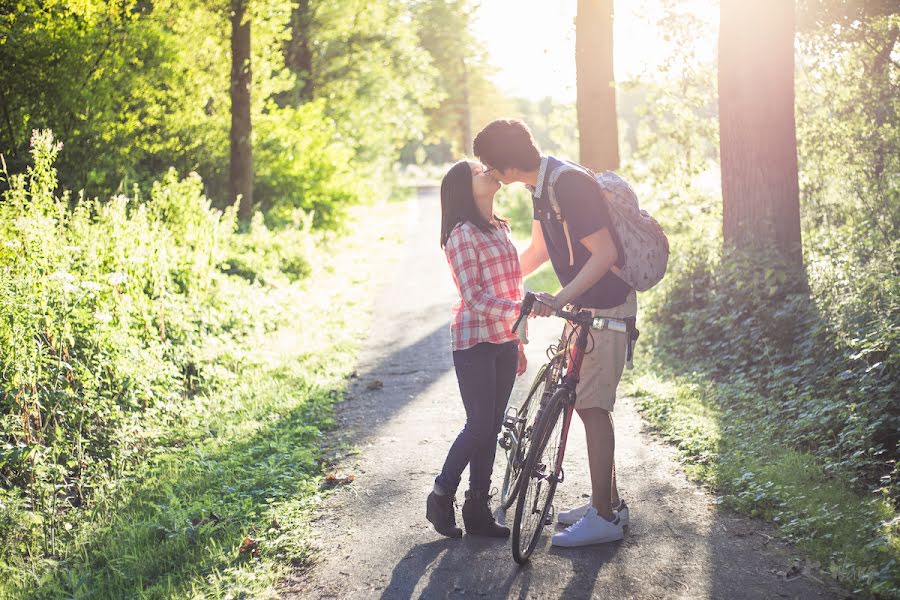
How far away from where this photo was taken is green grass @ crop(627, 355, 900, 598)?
12.6ft

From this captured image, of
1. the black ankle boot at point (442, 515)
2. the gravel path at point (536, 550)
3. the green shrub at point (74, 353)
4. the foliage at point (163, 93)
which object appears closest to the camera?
the gravel path at point (536, 550)

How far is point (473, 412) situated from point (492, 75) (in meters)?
55.4

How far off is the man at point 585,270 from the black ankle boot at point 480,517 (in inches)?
14.8

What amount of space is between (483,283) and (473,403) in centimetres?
66

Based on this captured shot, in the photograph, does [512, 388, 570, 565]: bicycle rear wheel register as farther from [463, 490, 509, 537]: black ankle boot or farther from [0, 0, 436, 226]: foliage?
[0, 0, 436, 226]: foliage

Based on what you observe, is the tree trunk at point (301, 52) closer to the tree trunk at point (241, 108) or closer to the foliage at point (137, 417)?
the tree trunk at point (241, 108)

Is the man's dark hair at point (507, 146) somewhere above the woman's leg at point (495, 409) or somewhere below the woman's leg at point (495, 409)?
above

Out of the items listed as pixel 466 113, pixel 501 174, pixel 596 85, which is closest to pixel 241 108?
pixel 596 85

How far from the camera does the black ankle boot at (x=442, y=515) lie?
452cm

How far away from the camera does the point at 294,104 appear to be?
76.0 feet

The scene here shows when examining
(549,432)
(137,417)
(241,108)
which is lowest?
(137,417)

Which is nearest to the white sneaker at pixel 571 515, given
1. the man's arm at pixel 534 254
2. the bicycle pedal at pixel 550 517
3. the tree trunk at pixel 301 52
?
the bicycle pedal at pixel 550 517

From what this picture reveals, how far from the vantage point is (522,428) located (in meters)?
4.67

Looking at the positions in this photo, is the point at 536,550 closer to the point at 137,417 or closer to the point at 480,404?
the point at 480,404
